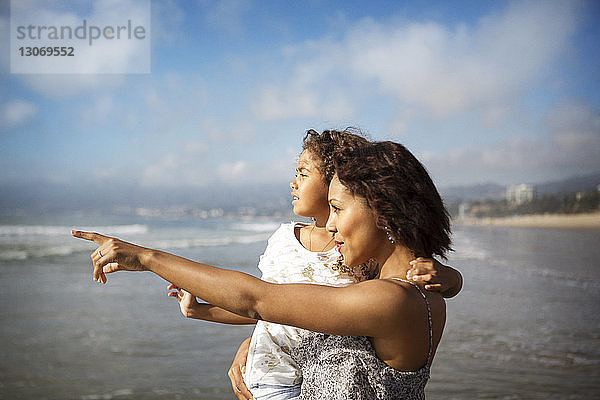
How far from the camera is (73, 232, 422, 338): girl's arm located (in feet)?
4.98

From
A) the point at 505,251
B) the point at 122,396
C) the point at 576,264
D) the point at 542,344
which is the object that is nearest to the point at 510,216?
the point at 505,251

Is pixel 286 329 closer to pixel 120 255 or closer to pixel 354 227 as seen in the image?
pixel 354 227


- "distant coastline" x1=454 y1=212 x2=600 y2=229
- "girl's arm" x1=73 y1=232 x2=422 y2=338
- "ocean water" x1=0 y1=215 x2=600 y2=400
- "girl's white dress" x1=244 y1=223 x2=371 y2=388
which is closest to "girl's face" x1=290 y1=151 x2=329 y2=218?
"girl's white dress" x1=244 y1=223 x2=371 y2=388

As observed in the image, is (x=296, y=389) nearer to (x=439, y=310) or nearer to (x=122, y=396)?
(x=439, y=310)

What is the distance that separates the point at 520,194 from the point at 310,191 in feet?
98.7

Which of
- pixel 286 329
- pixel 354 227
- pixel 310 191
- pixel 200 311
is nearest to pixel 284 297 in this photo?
pixel 354 227

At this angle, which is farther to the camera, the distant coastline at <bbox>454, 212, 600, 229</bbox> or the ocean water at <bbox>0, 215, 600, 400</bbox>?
the distant coastline at <bbox>454, 212, 600, 229</bbox>

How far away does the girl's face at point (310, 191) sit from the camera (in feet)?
7.90

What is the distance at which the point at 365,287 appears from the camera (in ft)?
5.16

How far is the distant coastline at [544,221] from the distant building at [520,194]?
153 centimetres

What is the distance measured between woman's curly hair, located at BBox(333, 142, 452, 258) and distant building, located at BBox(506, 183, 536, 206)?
29.1 meters

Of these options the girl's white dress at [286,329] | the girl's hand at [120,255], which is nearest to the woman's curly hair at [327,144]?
the girl's white dress at [286,329]

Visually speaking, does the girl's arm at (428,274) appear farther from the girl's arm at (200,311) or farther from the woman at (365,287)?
the girl's arm at (200,311)

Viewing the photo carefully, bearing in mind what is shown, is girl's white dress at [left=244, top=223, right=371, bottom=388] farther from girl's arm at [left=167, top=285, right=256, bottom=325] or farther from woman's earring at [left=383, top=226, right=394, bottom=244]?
woman's earring at [left=383, top=226, right=394, bottom=244]
